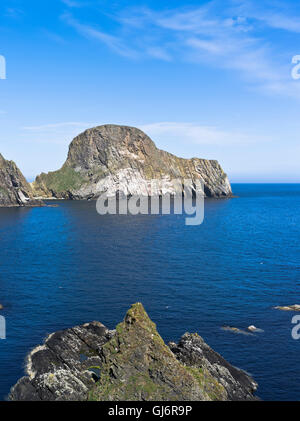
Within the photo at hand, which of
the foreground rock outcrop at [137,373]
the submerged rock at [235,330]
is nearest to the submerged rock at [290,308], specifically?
the submerged rock at [235,330]

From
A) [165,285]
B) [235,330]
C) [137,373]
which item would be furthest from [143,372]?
[165,285]

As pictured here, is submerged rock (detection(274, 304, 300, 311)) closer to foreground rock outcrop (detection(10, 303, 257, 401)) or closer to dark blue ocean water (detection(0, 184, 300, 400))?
dark blue ocean water (detection(0, 184, 300, 400))

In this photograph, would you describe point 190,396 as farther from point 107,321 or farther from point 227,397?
point 107,321

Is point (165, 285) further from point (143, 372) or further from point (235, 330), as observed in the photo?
point (143, 372)

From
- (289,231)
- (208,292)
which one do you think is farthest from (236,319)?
(289,231)

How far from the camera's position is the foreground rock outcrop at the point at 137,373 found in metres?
29.7

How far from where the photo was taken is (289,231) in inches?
5536

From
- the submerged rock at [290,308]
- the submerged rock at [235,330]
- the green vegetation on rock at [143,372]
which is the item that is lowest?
the submerged rock at [235,330]

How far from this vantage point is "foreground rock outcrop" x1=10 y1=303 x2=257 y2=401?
2970cm

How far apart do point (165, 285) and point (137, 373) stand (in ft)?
136

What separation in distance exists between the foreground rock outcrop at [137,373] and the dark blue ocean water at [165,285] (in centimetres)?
358

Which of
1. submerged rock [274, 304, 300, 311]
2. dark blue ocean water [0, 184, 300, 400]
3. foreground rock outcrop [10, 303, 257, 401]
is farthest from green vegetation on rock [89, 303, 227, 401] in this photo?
submerged rock [274, 304, 300, 311]

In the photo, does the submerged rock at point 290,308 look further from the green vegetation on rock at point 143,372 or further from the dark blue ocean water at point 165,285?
the green vegetation on rock at point 143,372

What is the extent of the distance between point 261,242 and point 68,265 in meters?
60.0
